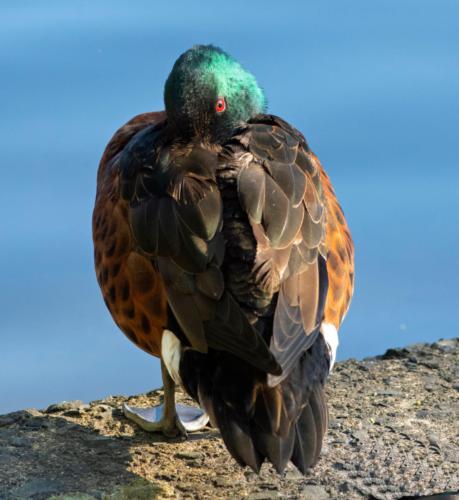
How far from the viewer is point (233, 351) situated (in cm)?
441

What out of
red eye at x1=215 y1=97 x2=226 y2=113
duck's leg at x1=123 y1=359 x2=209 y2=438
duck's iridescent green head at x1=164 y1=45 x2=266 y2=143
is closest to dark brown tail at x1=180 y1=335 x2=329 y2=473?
duck's leg at x1=123 y1=359 x2=209 y2=438

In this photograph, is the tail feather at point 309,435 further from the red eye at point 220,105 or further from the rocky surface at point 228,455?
the red eye at point 220,105

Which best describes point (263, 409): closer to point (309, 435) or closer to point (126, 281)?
point (309, 435)

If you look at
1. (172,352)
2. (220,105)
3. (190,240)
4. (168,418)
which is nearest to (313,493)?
(172,352)

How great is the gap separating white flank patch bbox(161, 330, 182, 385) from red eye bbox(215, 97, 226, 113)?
1058mm

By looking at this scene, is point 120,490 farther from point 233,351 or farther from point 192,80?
point 192,80

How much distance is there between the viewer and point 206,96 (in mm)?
5348

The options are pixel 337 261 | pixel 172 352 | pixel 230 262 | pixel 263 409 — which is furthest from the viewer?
pixel 337 261

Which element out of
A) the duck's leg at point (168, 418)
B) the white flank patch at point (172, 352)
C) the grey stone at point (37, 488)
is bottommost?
the grey stone at point (37, 488)

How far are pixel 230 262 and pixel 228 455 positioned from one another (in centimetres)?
109

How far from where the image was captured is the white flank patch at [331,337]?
15.8ft

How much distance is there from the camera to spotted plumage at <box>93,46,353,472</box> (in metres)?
4.45

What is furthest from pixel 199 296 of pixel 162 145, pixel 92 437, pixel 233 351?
pixel 92 437

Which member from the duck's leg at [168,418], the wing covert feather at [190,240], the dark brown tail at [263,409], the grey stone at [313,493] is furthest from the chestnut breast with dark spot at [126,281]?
the grey stone at [313,493]
